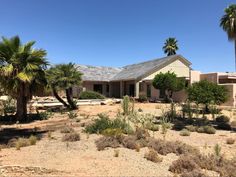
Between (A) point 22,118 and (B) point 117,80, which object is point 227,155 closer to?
(A) point 22,118

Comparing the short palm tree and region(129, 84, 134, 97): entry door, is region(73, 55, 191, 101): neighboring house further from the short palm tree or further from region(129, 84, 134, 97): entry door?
the short palm tree

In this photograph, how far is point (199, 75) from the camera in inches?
1331

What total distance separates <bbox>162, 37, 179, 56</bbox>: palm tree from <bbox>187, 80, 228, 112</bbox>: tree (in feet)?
131

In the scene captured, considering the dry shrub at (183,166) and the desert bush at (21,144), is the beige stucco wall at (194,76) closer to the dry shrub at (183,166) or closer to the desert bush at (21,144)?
Result: the desert bush at (21,144)

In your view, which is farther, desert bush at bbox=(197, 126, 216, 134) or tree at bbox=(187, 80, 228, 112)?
tree at bbox=(187, 80, 228, 112)

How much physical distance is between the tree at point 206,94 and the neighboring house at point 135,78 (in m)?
14.6

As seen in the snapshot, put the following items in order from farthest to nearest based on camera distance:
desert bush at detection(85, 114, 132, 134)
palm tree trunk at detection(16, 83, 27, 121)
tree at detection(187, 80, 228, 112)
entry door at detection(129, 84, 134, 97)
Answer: entry door at detection(129, 84, 134, 97) < tree at detection(187, 80, 228, 112) < palm tree trunk at detection(16, 83, 27, 121) < desert bush at detection(85, 114, 132, 134)

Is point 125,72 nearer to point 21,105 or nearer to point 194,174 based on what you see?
point 21,105

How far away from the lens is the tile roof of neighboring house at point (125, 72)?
3584cm

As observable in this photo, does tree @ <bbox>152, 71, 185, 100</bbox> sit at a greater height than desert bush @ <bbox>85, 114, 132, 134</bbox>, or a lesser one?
greater

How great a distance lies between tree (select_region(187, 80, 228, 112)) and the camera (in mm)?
16469

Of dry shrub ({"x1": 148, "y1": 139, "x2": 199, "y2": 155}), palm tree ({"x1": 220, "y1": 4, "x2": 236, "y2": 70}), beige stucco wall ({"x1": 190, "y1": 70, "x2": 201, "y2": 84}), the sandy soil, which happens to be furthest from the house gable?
dry shrub ({"x1": 148, "y1": 139, "x2": 199, "y2": 155})

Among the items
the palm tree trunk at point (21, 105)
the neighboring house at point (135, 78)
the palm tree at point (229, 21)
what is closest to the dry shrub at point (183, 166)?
→ the palm tree trunk at point (21, 105)

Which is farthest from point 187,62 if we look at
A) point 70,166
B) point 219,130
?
point 70,166
